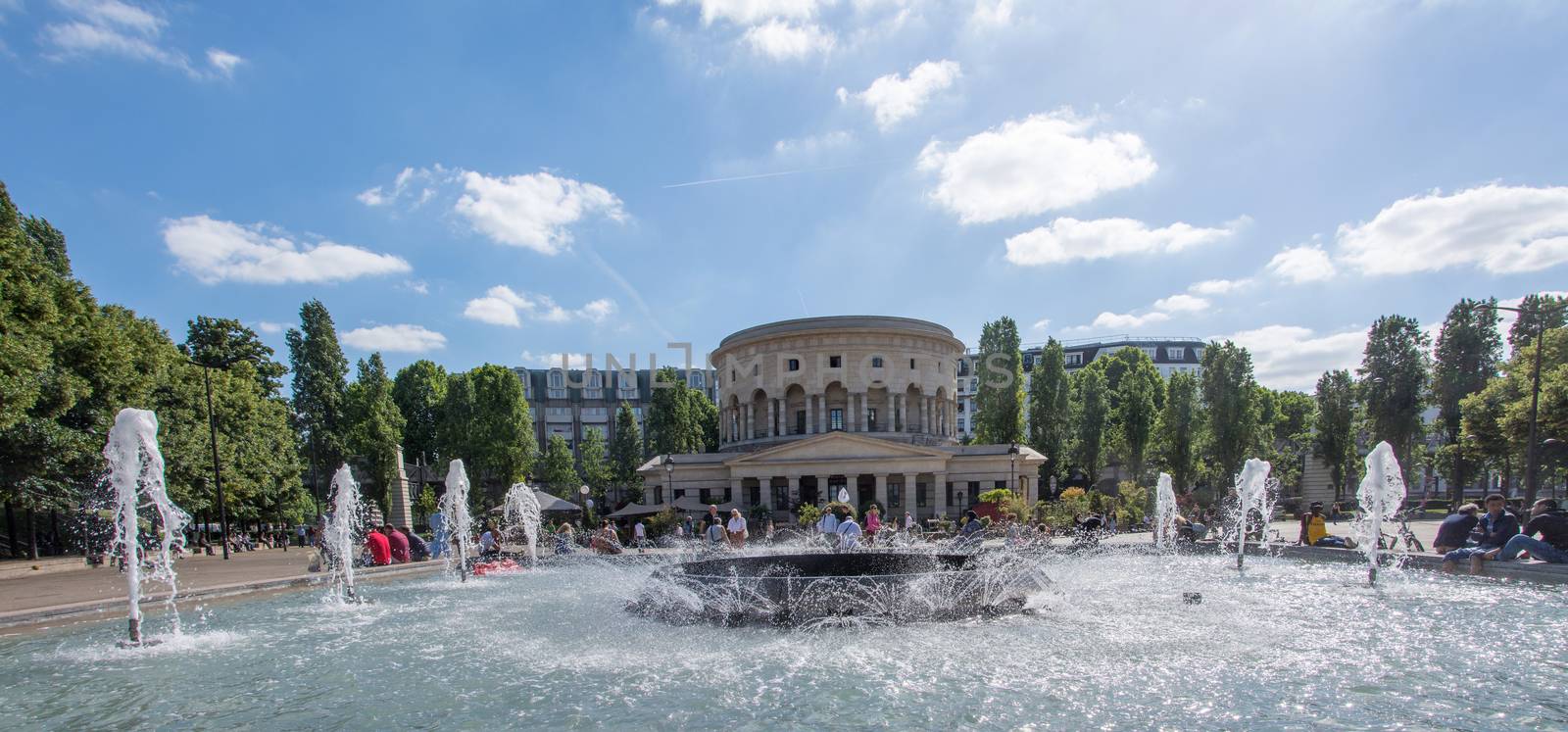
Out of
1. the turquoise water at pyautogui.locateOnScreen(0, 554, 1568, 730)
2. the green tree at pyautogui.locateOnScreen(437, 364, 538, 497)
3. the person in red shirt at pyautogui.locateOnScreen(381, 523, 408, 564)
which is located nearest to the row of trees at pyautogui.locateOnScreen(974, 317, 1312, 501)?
the green tree at pyautogui.locateOnScreen(437, 364, 538, 497)

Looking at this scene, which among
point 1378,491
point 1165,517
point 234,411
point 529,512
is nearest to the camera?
point 1378,491

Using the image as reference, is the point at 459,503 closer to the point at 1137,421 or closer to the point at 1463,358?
the point at 1137,421

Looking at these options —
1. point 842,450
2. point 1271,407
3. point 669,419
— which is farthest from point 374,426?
point 1271,407

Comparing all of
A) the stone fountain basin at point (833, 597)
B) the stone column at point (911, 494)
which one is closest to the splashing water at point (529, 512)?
the stone fountain basin at point (833, 597)

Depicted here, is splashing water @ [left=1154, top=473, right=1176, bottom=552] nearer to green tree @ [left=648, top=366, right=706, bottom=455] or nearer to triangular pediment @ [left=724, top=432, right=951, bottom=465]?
triangular pediment @ [left=724, top=432, right=951, bottom=465]

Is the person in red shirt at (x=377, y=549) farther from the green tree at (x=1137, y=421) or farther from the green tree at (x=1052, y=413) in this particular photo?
the green tree at (x=1052, y=413)

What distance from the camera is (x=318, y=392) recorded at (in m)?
52.5

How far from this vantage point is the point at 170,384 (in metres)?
31.5

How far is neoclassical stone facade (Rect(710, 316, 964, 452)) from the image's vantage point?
54.9 meters

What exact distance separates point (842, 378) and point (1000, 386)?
442 inches

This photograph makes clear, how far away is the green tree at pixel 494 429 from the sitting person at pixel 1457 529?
5087cm

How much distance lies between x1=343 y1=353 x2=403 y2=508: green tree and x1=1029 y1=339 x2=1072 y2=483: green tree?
41561 millimetres

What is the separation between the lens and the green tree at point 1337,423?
5250 centimetres

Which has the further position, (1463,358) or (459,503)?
(1463,358)
